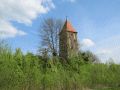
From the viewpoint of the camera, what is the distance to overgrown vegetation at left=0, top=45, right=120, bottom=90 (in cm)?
1286

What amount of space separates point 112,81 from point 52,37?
32.5 m

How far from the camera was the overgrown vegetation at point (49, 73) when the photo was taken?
12.9 metres

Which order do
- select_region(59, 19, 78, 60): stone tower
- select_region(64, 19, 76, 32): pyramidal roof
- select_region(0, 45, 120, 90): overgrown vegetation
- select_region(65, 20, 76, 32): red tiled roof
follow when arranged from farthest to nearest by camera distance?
select_region(65, 20, 76, 32): red tiled roof → select_region(64, 19, 76, 32): pyramidal roof → select_region(59, 19, 78, 60): stone tower → select_region(0, 45, 120, 90): overgrown vegetation

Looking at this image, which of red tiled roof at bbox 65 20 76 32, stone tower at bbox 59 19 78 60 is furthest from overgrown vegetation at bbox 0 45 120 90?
red tiled roof at bbox 65 20 76 32

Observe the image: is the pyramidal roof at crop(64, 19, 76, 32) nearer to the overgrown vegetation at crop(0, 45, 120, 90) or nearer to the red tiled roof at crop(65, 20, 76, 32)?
the red tiled roof at crop(65, 20, 76, 32)

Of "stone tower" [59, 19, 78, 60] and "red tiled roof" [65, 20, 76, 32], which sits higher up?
"red tiled roof" [65, 20, 76, 32]

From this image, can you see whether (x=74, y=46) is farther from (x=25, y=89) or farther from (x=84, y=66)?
(x=25, y=89)

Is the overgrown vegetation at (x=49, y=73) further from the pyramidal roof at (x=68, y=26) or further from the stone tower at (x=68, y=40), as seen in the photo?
the pyramidal roof at (x=68, y=26)

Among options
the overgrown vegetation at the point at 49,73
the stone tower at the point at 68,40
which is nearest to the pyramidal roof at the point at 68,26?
the stone tower at the point at 68,40

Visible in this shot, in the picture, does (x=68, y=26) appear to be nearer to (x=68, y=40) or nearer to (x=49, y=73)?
(x=68, y=40)

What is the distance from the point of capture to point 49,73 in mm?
15758

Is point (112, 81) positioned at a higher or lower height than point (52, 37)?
lower

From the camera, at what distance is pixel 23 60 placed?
13906 millimetres

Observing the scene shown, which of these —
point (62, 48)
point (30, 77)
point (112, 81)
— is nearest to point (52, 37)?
point (62, 48)
